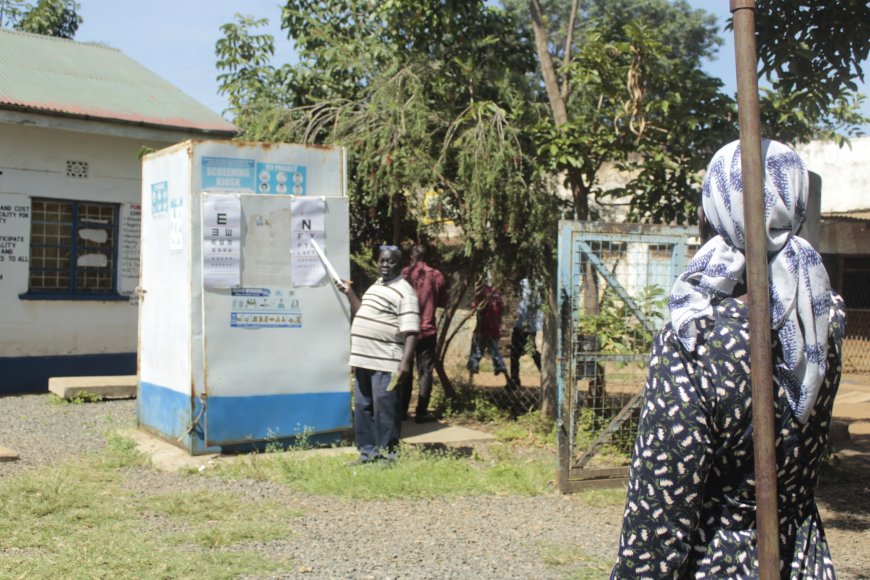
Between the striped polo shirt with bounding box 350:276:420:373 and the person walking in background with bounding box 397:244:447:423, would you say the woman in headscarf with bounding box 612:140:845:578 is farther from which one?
the person walking in background with bounding box 397:244:447:423

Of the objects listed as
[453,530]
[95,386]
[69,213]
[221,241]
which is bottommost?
[453,530]

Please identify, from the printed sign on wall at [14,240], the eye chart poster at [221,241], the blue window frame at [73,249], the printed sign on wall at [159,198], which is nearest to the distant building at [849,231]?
the blue window frame at [73,249]

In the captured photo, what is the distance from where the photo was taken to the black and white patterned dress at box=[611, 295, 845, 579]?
1922 millimetres

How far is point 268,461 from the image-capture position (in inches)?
282

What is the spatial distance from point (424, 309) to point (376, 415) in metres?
2.36

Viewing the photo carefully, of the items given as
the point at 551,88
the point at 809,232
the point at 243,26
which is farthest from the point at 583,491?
the point at 243,26

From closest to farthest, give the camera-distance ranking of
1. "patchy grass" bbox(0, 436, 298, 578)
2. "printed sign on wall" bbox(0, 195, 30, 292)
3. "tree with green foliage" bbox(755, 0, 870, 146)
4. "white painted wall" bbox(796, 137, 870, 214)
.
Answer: "patchy grass" bbox(0, 436, 298, 578), "tree with green foliage" bbox(755, 0, 870, 146), "printed sign on wall" bbox(0, 195, 30, 292), "white painted wall" bbox(796, 137, 870, 214)

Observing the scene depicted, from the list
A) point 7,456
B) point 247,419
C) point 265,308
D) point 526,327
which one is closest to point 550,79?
point 526,327

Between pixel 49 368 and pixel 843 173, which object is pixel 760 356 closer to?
pixel 49 368

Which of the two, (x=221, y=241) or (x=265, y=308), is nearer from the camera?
(x=221, y=241)

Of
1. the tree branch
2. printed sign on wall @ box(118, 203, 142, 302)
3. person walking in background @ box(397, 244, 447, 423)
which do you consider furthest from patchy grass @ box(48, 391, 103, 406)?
the tree branch

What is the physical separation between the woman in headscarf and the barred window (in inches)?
423

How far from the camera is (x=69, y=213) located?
459 inches

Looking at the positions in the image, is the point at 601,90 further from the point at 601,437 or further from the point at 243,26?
the point at 243,26
